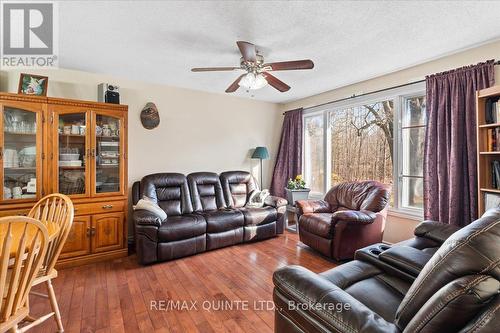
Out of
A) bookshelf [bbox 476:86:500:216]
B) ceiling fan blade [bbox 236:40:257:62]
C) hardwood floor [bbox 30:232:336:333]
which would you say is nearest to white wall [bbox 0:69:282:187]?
hardwood floor [bbox 30:232:336:333]

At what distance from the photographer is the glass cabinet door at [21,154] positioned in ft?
8.71

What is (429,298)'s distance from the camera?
0.89 m

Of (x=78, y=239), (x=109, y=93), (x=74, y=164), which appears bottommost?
(x=78, y=239)

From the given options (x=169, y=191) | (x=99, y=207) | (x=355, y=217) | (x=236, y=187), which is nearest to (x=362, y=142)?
(x=355, y=217)

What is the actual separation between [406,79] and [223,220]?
313 cm

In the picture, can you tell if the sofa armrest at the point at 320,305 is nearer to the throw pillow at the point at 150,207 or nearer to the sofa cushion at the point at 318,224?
the sofa cushion at the point at 318,224

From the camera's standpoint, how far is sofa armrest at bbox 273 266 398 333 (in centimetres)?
93

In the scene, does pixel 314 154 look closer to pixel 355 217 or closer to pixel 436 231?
pixel 355 217

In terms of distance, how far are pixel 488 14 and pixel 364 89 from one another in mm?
1755

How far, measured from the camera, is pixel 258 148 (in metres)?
4.78

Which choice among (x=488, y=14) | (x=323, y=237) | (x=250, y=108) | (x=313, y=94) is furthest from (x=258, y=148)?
(x=488, y=14)

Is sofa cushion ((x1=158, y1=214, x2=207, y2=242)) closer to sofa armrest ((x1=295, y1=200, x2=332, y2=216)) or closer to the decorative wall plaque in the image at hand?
sofa armrest ((x1=295, y1=200, x2=332, y2=216))

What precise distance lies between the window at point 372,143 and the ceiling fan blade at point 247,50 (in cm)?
228

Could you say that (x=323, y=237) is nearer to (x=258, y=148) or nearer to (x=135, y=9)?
(x=258, y=148)
